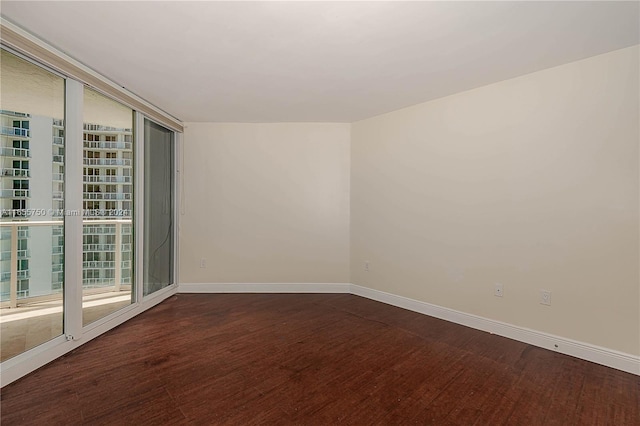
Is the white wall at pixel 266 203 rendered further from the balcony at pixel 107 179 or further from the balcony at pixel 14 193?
the balcony at pixel 14 193

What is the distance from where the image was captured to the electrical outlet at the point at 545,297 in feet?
8.51

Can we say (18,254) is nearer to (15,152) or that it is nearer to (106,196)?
(15,152)

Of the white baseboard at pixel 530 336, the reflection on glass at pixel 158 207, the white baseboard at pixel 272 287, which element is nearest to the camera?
the white baseboard at pixel 530 336

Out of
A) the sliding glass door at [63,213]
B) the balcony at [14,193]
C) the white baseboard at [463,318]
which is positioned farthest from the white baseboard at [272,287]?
the balcony at [14,193]

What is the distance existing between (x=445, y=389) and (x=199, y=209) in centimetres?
360

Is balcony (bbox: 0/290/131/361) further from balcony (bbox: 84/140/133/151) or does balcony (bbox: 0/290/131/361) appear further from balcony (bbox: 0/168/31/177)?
balcony (bbox: 84/140/133/151)

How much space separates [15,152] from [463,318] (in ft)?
13.4

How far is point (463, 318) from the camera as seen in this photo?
10.3 ft

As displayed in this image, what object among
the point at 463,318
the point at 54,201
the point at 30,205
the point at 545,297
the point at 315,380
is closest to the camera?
the point at 315,380

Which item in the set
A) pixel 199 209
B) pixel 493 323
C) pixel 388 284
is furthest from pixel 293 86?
pixel 493 323

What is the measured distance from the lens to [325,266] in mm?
4277

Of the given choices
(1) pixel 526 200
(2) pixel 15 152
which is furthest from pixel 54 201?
(1) pixel 526 200

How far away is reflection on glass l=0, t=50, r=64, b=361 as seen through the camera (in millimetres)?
2086

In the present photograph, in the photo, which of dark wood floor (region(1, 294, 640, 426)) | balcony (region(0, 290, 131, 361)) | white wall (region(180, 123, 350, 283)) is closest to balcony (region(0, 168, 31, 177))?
balcony (region(0, 290, 131, 361))
